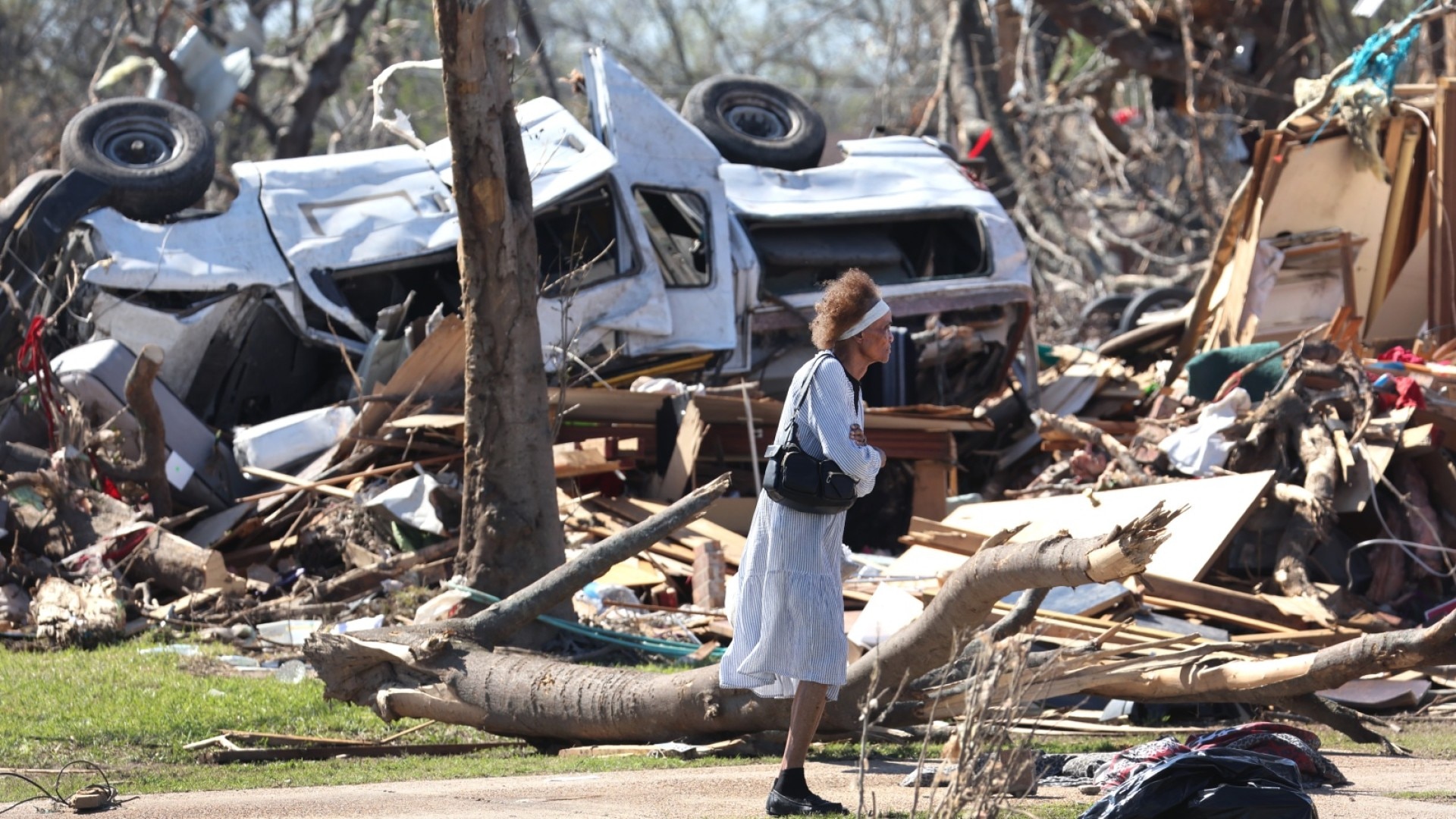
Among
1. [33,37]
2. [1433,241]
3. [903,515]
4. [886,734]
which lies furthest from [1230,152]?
[33,37]

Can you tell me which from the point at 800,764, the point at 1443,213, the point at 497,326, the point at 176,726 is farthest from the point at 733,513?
the point at 1443,213

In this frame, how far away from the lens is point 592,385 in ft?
37.9

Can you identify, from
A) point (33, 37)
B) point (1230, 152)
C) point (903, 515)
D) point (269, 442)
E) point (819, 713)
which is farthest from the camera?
point (33, 37)

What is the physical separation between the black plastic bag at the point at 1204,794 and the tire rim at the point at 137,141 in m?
9.83

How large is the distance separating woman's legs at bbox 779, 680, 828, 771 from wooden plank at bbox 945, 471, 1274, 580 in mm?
3745

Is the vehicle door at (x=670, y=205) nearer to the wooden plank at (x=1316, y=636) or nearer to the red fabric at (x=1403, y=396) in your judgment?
the red fabric at (x=1403, y=396)

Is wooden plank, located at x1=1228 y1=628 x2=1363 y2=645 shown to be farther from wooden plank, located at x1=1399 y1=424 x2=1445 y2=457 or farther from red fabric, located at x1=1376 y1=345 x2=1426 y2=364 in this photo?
red fabric, located at x1=1376 y1=345 x2=1426 y2=364

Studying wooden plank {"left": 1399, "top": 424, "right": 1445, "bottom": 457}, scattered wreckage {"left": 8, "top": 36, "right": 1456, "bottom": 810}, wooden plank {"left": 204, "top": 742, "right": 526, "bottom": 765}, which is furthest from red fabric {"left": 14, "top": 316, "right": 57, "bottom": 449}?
wooden plank {"left": 1399, "top": 424, "right": 1445, "bottom": 457}

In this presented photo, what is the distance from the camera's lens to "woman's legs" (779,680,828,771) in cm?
466

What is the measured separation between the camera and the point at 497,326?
26.1 feet

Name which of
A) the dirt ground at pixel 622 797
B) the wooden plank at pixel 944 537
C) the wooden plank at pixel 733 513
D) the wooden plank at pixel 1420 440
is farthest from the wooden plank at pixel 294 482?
the wooden plank at pixel 1420 440

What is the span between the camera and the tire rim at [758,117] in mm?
14414

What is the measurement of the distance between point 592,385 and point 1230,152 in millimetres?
11451

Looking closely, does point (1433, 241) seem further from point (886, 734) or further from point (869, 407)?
point (886, 734)
